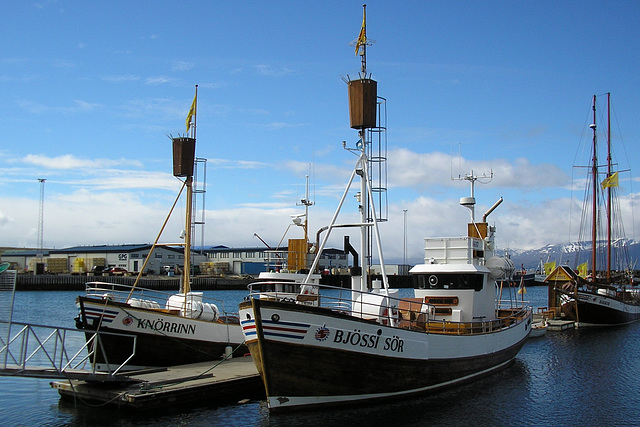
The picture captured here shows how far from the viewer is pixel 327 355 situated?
16969mm

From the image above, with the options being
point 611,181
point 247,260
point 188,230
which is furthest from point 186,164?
point 247,260

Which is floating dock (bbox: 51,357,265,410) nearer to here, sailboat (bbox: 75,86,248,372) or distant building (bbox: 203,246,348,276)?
sailboat (bbox: 75,86,248,372)

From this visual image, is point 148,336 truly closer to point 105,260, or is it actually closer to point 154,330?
point 154,330

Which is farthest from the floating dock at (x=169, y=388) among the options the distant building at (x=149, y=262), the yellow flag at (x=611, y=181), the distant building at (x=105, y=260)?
the distant building at (x=105, y=260)

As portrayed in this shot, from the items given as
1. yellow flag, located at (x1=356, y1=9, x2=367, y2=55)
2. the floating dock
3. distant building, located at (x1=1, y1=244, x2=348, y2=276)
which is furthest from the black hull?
distant building, located at (x1=1, y1=244, x2=348, y2=276)

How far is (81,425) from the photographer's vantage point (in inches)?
669

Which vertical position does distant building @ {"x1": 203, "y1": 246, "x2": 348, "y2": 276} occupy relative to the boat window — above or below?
below

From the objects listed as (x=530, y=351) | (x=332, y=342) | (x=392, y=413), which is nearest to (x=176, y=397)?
(x=332, y=342)

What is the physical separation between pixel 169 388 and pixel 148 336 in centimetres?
445

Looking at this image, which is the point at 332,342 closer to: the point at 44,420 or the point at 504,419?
the point at 504,419

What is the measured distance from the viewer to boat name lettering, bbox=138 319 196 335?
72.3ft

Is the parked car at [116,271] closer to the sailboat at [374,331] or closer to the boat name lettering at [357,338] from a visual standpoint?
the sailboat at [374,331]

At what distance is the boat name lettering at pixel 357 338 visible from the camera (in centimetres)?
1702

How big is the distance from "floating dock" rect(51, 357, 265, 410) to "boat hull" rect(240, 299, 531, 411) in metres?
2.43
